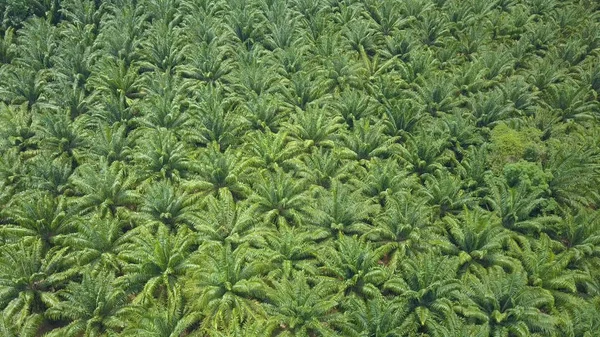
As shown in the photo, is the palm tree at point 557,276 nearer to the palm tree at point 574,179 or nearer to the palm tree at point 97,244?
the palm tree at point 574,179

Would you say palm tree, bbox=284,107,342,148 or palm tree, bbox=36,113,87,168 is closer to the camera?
palm tree, bbox=36,113,87,168

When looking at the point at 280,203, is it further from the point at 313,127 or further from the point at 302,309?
the point at 302,309

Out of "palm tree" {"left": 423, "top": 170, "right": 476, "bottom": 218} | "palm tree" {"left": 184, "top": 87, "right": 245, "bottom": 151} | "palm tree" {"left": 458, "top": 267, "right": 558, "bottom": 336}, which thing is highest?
"palm tree" {"left": 184, "top": 87, "right": 245, "bottom": 151}

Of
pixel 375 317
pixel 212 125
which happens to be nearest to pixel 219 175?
pixel 212 125

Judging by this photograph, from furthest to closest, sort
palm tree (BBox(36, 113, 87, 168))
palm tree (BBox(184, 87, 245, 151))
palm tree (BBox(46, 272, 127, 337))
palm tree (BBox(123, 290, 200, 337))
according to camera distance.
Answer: palm tree (BBox(184, 87, 245, 151))
palm tree (BBox(36, 113, 87, 168))
palm tree (BBox(46, 272, 127, 337))
palm tree (BBox(123, 290, 200, 337))

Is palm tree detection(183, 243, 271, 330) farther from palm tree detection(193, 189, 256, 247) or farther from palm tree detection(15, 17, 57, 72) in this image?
palm tree detection(15, 17, 57, 72)

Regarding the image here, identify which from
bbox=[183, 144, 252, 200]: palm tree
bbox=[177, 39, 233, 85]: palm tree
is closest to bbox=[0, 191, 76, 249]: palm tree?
bbox=[183, 144, 252, 200]: palm tree
